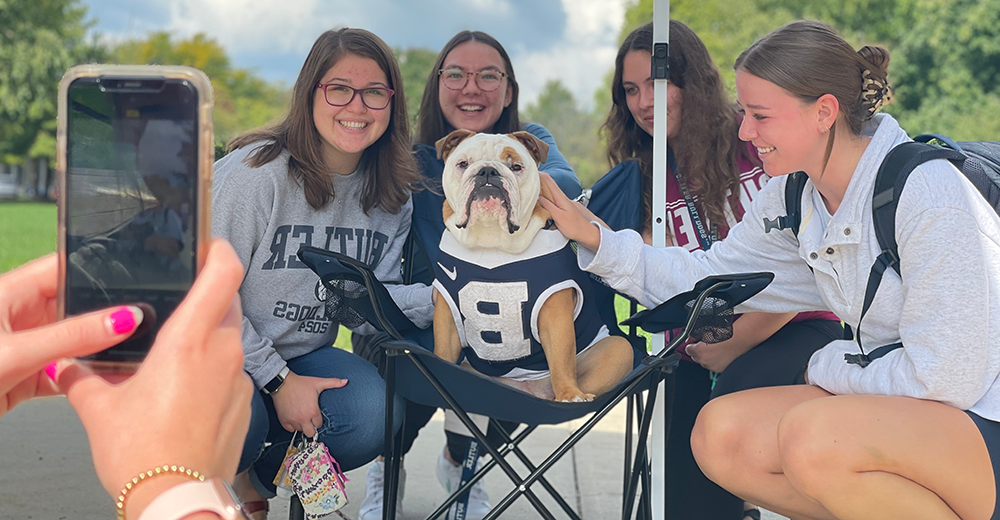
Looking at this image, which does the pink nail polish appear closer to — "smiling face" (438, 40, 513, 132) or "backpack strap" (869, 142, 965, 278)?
"backpack strap" (869, 142, 965, 278)

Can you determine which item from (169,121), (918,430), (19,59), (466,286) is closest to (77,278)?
(169,121)

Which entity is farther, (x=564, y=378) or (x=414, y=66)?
(x=414, y=66)

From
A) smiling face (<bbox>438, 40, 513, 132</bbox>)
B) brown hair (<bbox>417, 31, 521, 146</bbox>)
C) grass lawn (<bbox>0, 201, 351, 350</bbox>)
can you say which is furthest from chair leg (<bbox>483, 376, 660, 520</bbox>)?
grass lawn (<bbox>0, 201, 351, 350</bbox>)

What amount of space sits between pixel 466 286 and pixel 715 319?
0.73 m

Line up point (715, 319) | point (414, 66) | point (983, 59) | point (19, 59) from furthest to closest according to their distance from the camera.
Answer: point (414, 66)
point (19, 59)
point (983, 59)
point (715, 319)

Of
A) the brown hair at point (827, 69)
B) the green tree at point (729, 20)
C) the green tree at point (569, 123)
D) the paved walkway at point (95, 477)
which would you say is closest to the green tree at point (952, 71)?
the green tree at point (729, 20)

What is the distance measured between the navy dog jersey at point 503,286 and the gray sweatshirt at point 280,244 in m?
0.32

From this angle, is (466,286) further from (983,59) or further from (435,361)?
(983,59)

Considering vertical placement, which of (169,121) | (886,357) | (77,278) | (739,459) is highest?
(169,121)

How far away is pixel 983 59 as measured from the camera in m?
23.6

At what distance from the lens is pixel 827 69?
2.04 metres

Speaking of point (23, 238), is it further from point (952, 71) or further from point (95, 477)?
point (952, 71)

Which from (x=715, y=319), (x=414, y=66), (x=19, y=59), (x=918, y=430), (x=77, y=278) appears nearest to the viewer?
(x=77, y=278)

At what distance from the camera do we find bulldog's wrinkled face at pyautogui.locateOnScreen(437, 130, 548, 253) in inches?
91.5
